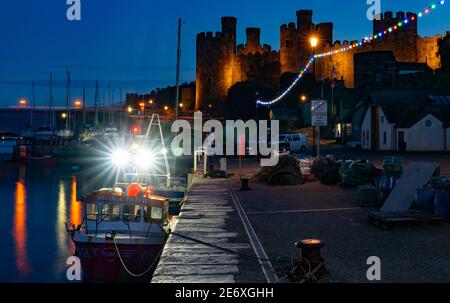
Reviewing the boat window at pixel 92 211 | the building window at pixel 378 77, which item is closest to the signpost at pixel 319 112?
the boat window at pixel 92 211

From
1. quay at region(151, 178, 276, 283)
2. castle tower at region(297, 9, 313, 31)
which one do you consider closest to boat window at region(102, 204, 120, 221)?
quay at region(151, 178, 276, 283)

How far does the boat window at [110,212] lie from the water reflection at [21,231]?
A: 5.91m

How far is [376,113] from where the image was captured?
52.9 m

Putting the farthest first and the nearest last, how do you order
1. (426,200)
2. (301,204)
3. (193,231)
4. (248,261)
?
1. (301,204)
2. (426,200)
3. (193,231)
4. (248,261)

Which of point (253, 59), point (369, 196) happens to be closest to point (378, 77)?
point (253, 59)

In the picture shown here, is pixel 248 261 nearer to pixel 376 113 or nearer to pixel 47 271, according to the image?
pixel 47 271

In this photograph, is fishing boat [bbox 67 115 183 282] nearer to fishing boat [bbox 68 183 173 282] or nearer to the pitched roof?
fishing boat [bbox 68 183 173 282]

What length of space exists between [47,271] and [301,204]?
366 inches

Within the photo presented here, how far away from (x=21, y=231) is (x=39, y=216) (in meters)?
5.09

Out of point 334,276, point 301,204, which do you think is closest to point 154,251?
point 301,204

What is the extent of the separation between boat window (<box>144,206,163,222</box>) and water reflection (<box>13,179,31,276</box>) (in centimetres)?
667

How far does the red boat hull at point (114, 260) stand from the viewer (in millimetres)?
16500

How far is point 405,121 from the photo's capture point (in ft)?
158

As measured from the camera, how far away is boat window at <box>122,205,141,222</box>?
55.6 feet
